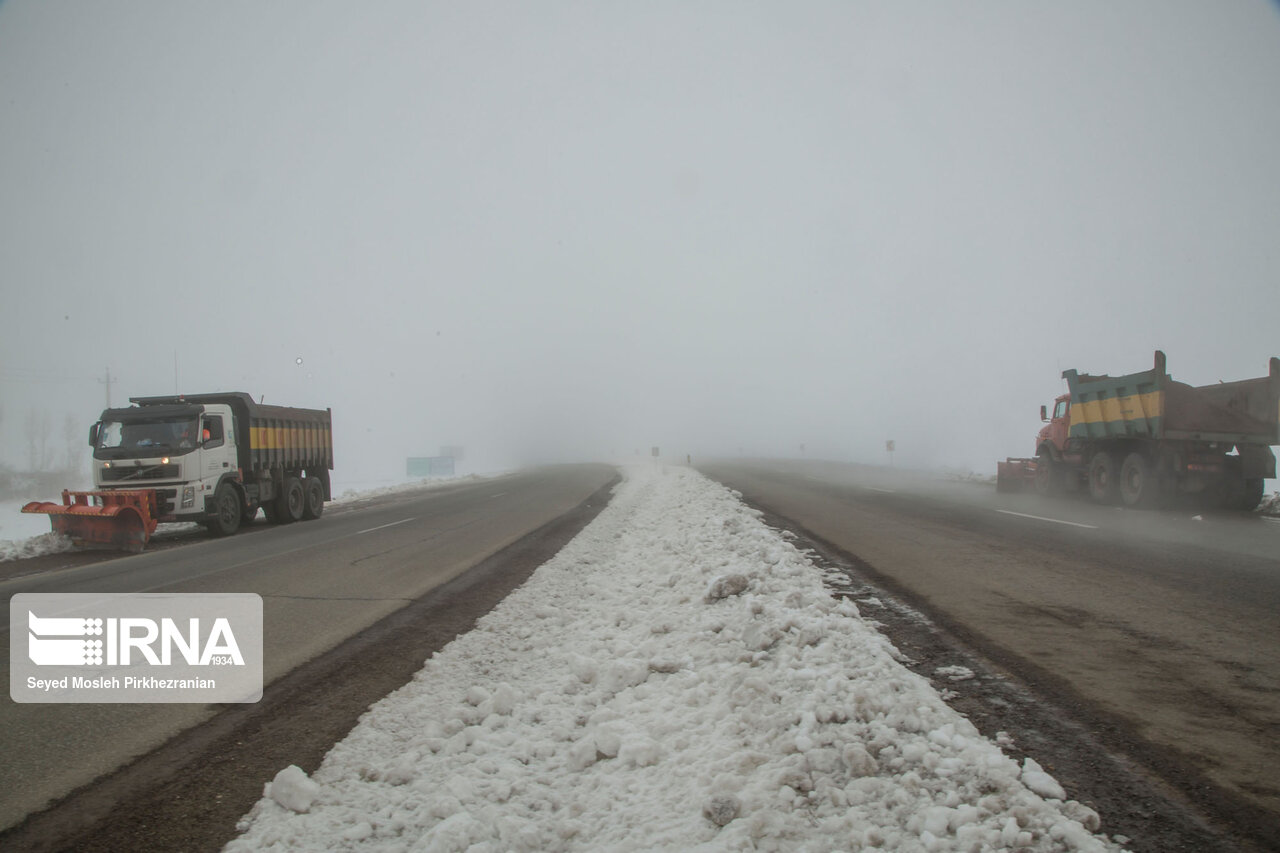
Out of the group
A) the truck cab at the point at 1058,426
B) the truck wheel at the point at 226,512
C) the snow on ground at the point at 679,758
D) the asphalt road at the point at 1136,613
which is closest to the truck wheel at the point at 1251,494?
the asphalt road at the point at 1136,613

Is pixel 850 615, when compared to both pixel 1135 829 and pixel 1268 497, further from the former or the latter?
pixel 1268 497

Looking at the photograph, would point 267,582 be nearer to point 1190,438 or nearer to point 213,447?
point 213,447

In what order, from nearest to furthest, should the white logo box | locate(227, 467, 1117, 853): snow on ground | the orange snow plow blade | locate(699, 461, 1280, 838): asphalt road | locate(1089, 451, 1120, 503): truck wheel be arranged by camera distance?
locate(227, 467, 1117, 853): snow on ground → locate(699, 461, 1280, 838): asphalt road → the white logo box → the orange snow plow blade → locate(1089, 451, 1120, 503): truck wheel

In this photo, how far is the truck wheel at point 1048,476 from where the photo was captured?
62.3ft

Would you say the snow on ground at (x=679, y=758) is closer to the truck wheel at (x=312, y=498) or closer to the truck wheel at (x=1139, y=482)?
the truck wheel at (x=1139, y=482)

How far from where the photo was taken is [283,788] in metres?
3.22

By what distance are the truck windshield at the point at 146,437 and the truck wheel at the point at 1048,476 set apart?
21.6 m

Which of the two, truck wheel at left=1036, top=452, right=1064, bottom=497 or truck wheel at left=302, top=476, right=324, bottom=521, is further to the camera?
truck wheel at left=1036, top=452, right=1064, bottom=497

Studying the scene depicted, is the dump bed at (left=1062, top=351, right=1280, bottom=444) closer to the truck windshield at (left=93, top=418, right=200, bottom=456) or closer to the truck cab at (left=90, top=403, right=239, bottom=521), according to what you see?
the truck cab at (left=90, top=403, right=239, bottom=521)

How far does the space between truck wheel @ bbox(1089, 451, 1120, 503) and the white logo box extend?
17.7 metres

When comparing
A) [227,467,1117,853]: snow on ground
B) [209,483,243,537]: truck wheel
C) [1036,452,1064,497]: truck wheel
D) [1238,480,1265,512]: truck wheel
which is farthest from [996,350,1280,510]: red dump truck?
[209,483,243,537]: truck wheel

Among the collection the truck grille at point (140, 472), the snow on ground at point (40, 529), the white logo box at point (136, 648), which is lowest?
the snow on ground at point (40, 529)

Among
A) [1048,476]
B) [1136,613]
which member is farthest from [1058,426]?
[1136,613]

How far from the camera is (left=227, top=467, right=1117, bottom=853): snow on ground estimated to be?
2.82m
